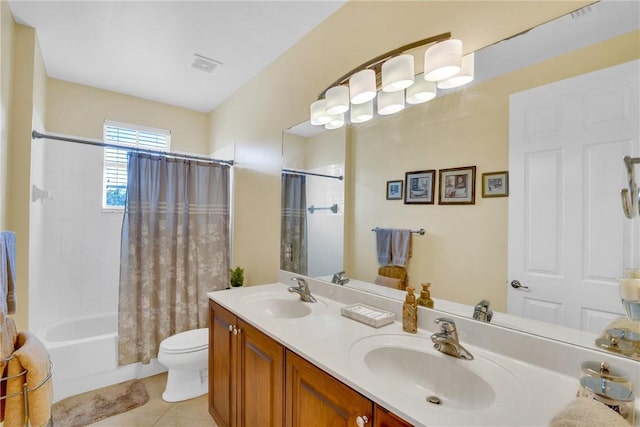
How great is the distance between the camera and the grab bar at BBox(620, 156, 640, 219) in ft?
2.65

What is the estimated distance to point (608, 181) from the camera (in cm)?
87

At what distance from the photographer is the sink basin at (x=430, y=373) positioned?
868 millimetres

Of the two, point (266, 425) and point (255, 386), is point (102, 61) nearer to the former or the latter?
point (255, 386)

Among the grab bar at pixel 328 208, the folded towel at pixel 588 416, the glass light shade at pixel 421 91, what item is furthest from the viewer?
the grab bar at pixel 328 208

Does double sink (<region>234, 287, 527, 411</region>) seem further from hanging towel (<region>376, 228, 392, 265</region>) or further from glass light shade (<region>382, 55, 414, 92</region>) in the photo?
glass light shade (<region>382, 55, 414, 92</region>)

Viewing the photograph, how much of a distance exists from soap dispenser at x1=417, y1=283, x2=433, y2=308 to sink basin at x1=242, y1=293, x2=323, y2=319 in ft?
1.96

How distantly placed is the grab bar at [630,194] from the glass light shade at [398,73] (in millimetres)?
806

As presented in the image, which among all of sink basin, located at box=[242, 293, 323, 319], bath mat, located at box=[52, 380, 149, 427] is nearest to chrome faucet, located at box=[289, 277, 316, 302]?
sink basin, located at box=[242, 293, 323, 319]

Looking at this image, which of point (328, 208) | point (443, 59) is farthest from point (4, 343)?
point (443, 59)

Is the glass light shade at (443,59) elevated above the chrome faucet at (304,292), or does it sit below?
above

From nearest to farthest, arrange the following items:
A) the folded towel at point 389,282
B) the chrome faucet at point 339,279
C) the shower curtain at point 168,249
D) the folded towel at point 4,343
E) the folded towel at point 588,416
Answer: the folded towel at point 588,416 → the folded towel at point 4,343 → the folded towel at point 389,282 → the chrome faucet at point 339,279 → the shower curtain at point 168,249

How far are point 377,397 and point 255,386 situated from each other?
2.59ft

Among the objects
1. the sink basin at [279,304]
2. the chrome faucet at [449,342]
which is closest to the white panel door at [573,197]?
the chrome faucet at [449,342]

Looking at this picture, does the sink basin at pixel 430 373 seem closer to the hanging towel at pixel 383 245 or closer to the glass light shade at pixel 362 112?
the hanging towel at pixel 383 245
